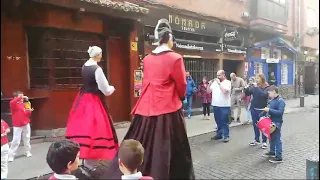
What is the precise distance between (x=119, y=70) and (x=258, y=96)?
2.18 metres

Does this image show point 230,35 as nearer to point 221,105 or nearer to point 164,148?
point 164,148

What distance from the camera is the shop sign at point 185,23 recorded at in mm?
3170

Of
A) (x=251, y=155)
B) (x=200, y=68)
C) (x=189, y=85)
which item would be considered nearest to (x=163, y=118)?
(x=189, y=85)

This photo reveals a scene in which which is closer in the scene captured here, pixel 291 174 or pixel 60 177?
pixel 60 177

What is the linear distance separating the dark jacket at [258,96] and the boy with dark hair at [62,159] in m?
2.78

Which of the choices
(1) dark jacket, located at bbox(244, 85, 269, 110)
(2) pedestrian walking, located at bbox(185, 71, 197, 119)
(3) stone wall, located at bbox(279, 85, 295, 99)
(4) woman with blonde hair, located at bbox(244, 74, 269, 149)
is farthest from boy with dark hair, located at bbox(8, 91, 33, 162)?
(1) dark jacket, located at bbox(244, 85, 269, 110)

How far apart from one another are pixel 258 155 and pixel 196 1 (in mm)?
1804

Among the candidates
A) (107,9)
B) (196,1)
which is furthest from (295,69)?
(107,9)

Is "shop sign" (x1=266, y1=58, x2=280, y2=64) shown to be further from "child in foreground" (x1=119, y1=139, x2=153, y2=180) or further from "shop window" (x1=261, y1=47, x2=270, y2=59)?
"child in foreground" (x1=119, y1=139, x2=153, y2=180)

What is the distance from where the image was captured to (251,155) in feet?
12.5

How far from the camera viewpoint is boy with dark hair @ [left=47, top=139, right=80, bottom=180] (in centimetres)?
172

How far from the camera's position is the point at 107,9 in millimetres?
3908

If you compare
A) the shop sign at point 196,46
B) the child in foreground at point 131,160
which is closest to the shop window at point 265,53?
the shop sign at point 196,46

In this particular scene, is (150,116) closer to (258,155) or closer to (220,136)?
(258,155)
